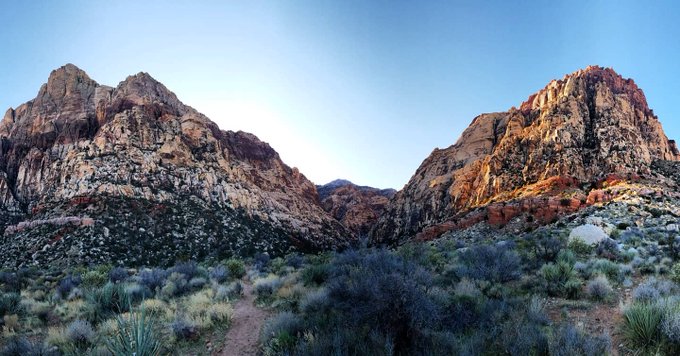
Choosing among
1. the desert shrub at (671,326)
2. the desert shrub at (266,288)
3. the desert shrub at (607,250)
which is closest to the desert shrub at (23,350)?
the desert shrub at (266,288)

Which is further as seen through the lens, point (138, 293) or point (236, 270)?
point (236, 270)

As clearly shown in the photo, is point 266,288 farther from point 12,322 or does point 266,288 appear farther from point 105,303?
point 12,322

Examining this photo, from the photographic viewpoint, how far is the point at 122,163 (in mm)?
41625

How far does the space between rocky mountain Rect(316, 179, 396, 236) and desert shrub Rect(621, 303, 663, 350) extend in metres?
62.8

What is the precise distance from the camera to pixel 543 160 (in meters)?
38.7

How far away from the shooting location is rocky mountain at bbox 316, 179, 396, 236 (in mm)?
74375

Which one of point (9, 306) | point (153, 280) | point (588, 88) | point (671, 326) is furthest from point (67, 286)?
point (588, 88)

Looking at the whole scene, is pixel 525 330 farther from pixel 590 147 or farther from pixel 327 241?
pixel 327 241

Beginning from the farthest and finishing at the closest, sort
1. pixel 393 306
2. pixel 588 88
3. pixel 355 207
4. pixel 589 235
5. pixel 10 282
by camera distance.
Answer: pixel 355 207
pixel 588 88
pixel 10 282
pixel 589 235
pixel 393 306

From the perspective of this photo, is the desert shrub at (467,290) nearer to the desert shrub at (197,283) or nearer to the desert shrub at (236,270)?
the desert shrub at (197,283)

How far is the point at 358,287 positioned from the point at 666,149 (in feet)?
192

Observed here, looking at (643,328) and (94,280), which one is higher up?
(643,328)

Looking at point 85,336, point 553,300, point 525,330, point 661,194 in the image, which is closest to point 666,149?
point 661,194

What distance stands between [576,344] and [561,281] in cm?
443
